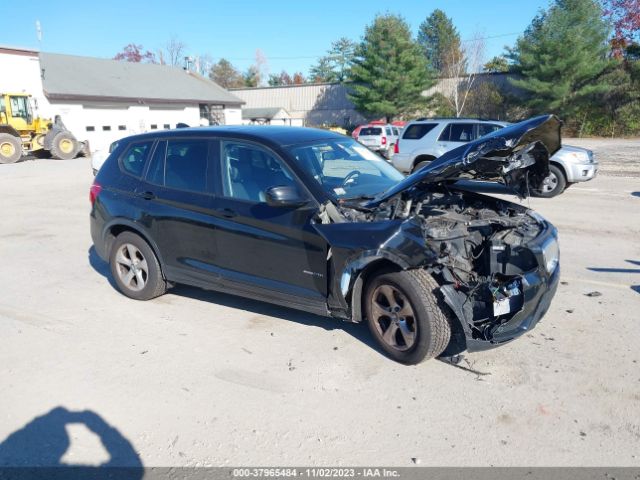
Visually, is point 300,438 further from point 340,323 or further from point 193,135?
point 193,135

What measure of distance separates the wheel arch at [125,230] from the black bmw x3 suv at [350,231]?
22mm

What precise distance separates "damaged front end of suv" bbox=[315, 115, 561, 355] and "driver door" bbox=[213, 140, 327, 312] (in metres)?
0.19

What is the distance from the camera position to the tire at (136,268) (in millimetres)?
5305

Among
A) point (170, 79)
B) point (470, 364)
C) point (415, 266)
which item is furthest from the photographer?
point (170, 79)

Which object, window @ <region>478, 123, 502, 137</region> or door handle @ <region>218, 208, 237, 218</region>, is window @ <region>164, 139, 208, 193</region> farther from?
window @ <region>478, 123, 502, 137</region>

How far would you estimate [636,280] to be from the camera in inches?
222

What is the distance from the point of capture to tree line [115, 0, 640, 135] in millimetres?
34906

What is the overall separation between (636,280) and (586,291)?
2.52ft

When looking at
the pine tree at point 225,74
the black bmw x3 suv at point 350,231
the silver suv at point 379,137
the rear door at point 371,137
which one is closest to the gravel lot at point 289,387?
the black bmw x3 suv at point 350,231

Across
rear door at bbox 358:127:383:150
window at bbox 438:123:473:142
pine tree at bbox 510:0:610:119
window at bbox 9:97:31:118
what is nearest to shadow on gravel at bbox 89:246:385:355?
window at bbox 438:123:473:142

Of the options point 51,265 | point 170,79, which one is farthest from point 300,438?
point 170,79

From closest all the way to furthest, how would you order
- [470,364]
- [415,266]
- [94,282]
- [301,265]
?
[415,266]
[470,364]
[301,265]
[94,282]

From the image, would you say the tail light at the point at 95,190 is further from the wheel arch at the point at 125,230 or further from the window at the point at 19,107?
the window at the point at 19,107

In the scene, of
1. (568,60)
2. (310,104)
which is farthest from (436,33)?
(568,60)
